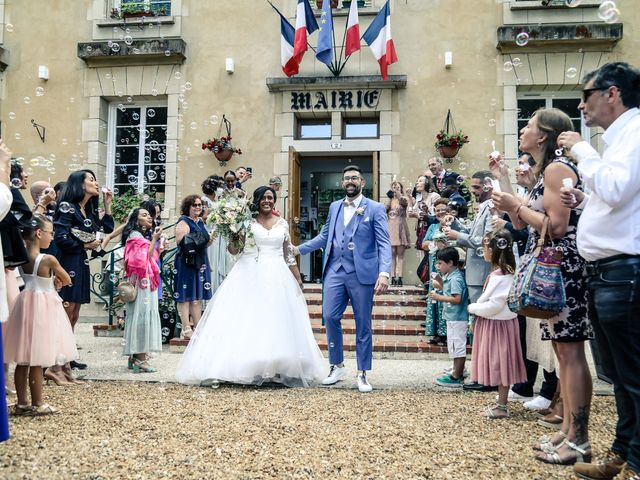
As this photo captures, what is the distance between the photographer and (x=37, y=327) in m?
4.14

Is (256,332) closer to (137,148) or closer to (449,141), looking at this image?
(449,141)

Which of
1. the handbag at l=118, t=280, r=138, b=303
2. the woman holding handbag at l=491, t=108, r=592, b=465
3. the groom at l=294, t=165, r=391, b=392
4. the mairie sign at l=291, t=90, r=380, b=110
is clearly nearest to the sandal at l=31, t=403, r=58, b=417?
the handbag at l=118, t=280, r=138, b=303

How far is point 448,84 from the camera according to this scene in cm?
1091

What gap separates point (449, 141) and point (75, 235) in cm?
703

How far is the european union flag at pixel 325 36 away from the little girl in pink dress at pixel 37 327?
23.6 feet

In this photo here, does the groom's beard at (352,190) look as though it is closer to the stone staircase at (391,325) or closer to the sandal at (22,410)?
the stone staircase at (391,325)

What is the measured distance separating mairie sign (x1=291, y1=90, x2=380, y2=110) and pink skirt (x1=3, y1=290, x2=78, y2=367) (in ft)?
25.0

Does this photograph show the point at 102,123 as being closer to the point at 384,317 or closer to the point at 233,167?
the point at 233,167

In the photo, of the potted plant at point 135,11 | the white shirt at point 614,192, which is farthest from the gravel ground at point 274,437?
the potted plant at point 135,11

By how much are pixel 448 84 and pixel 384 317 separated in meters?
4.96

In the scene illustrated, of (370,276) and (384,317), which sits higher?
(370,276)

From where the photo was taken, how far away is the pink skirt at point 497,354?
412cm

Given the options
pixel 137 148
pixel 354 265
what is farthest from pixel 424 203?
pixel 137 148

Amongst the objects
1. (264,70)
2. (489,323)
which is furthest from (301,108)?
(489,323)
